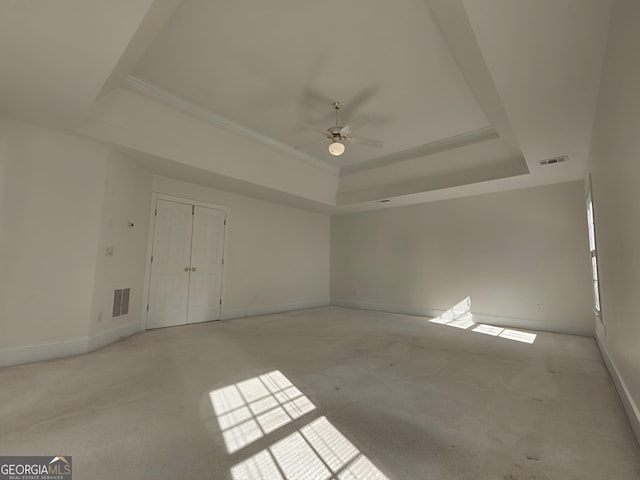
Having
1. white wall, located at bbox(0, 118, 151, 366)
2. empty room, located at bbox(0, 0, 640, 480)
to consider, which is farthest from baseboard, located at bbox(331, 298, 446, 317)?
white wall, located at bbox(0, 118, 151, 366)

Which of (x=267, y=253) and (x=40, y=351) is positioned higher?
(x=267, y=253)

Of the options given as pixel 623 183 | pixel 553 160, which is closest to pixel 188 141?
pixel 623 183

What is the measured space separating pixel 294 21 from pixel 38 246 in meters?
3.72

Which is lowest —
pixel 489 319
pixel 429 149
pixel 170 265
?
pixel 489 319

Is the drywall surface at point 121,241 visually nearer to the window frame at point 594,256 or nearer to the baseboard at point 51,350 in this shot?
the baseboard at point 51,350

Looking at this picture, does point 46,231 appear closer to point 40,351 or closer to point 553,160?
point 40,351

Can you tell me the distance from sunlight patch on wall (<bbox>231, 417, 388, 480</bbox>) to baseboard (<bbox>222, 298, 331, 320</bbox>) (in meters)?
4.21

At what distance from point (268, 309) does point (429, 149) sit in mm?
4812

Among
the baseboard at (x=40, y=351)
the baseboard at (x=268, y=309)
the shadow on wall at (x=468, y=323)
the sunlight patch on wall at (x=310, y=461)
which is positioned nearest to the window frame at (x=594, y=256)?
the shadow on wall at (x=468, y=323)

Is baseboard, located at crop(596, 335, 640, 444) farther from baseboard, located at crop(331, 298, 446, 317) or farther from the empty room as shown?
baseboard, located at crop(331, 298, 446, 317)

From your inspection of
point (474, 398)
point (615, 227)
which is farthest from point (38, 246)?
point (615, 227)

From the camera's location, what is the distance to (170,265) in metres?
4.95

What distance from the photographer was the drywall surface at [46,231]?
9.87ft

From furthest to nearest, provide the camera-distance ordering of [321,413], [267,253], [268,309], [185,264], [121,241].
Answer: [267,253], [268,309], [185,264], [121,241], [321,413]
